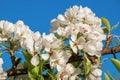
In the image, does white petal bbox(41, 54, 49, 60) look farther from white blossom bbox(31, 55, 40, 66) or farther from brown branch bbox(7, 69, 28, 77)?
brown branch bbox(7, 69, 28, 77)

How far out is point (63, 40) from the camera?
1.72 meters

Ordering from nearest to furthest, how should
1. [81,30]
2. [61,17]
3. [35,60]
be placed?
[35,60], [81,30], [61,17]

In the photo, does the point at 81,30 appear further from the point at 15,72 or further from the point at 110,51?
the point at 15,72

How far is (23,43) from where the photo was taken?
165 centimetres

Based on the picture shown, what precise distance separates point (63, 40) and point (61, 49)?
8 centimetres

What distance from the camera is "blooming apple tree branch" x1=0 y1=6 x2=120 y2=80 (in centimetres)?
161

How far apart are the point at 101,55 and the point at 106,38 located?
5.5 inches

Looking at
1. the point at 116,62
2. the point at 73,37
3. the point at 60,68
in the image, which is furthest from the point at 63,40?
the point at 116,62

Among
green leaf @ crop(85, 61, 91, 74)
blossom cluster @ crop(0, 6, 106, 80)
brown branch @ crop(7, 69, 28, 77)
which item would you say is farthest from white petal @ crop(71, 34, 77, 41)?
brown branch @ crop(7, 69, 28, 77)

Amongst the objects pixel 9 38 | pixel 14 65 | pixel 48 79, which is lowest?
pixel 48 79

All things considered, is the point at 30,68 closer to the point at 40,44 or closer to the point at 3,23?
the point at 40,44

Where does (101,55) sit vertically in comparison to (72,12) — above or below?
below

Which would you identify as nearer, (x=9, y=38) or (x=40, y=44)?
(x=40, y=44)

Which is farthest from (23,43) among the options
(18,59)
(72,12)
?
(72,12)
